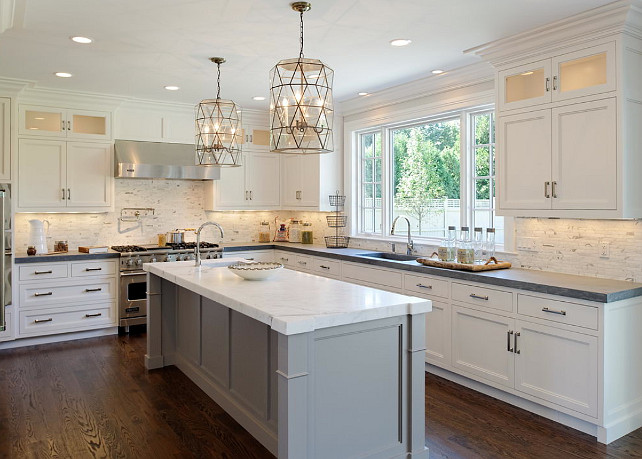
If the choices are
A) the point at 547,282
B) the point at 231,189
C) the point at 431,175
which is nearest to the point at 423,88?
the point at 431,175

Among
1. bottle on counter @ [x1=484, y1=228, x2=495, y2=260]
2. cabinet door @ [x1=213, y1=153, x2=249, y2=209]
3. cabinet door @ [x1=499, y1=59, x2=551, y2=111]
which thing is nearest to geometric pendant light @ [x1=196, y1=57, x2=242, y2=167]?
cabinet door @ [x1=499, y1=59, x2=551, y2=111]

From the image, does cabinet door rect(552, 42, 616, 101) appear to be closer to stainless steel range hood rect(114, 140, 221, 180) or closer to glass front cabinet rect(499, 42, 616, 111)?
glass front cabinet rect(499, 42, 616, 111)

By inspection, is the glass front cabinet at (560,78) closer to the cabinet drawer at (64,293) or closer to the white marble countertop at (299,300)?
the white marble countertop at (299,300)

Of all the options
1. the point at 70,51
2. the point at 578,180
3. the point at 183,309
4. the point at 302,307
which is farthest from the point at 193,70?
the point at 578,180

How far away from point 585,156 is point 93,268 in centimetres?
477

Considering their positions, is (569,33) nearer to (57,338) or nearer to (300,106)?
(300,106)

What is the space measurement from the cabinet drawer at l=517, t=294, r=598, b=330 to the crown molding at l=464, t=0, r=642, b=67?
5.63 feet

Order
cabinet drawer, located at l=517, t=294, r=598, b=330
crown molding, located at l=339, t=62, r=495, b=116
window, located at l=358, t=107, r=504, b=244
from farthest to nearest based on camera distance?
window, located at l=358, t=107, r=504, b=244 → crown molding, located at l=339, t=62, r=495, b=116 → cabinet drawer, located at l=517, t=294, r=598, b=330

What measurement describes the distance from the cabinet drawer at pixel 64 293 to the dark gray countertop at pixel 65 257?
0.80 ft

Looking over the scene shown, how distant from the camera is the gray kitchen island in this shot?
7.71 feet

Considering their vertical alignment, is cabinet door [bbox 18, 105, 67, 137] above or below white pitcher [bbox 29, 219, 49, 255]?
above

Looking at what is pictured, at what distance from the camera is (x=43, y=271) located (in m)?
5.25

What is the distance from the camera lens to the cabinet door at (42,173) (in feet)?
17.6

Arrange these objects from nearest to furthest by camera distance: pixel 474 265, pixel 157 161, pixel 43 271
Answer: pixel 474 265 → pixel 43 271 → pixel 157 161
